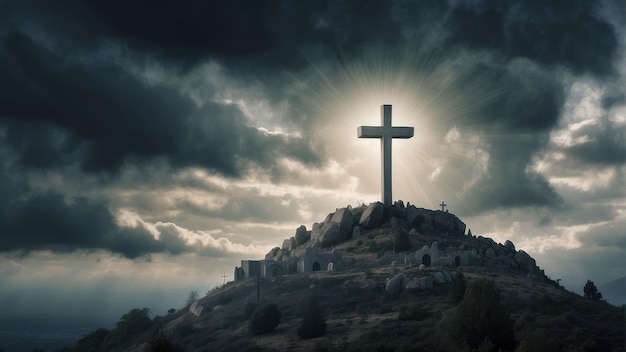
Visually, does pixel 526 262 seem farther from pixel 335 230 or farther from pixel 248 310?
pixel 248 310

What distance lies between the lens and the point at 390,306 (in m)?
85.8

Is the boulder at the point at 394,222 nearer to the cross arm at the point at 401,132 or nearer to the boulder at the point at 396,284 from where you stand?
the cross arm at the point at 401,132

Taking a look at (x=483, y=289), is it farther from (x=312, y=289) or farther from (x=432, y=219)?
(x=432, y=219)

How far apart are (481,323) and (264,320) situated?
26764 mm

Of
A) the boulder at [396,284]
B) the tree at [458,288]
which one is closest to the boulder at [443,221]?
the boulder at [396,284]

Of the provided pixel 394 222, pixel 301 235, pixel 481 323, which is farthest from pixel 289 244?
pixel 481 323

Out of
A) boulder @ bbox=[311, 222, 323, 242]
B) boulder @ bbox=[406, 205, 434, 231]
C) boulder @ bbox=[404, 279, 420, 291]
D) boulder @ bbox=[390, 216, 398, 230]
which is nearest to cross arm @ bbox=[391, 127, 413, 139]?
boulder @ bbox=[390, 216, 398, 230]

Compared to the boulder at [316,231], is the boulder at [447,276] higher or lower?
lower

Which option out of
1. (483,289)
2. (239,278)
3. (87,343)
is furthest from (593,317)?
(87,343)

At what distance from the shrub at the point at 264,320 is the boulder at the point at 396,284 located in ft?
44.0

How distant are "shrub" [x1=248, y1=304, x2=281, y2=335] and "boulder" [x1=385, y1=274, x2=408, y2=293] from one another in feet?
44.0

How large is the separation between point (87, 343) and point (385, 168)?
168ft

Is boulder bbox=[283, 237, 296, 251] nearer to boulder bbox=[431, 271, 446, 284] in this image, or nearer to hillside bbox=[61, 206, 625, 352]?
hillside bbox=[61, 206, 625, 352]

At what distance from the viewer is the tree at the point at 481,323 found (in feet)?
221
